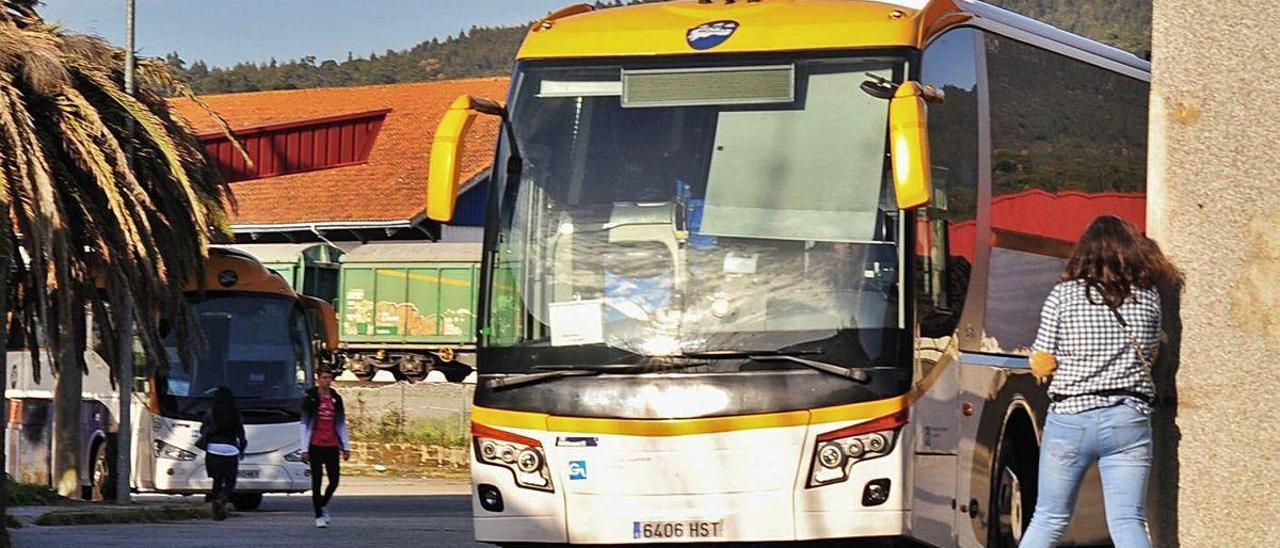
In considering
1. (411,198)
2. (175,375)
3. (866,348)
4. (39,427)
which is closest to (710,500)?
(866,348)

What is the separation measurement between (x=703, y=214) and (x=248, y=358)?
1722 cm

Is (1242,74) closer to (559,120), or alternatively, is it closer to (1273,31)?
(1273,31)

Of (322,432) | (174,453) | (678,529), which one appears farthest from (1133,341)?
(174,453)

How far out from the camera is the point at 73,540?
1758cm

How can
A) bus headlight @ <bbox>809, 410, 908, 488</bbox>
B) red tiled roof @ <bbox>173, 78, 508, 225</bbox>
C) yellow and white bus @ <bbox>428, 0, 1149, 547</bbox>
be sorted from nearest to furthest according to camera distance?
bus headlight @ <bbox>809, 410, 908, 488</bbox>
yellow and white bus @ <bbox>428, 0, 1149, 547</bbox>
red tiled roof @ <bbox>173, 78, 508, 225</bbox>

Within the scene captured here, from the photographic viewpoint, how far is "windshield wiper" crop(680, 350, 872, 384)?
432 inches

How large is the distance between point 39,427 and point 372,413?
1331cm

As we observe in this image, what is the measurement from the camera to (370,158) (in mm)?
63031

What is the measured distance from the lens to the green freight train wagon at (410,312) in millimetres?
50188

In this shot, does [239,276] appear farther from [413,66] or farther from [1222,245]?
[413,66]

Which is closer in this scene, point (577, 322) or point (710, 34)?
point (577, 322)

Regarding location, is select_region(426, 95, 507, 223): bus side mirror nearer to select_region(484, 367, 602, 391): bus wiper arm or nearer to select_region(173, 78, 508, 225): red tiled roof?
select_region(484, 367, 602, 391): bus wiper arm

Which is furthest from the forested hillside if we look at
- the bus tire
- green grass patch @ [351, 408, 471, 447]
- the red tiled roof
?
the bus tire

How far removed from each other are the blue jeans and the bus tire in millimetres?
3355
